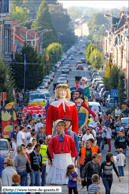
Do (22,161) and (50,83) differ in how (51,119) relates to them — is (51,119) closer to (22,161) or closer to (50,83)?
(22,161)

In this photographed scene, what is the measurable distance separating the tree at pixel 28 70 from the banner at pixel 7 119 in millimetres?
29973

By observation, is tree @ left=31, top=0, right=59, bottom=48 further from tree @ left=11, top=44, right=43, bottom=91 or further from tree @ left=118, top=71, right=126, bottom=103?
tree @ left=118, top=71, right=126, bottom=103

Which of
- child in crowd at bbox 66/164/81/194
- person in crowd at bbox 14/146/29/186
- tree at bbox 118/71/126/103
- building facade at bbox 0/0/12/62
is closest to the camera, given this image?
child in crowd at bbox 66/164/81/194

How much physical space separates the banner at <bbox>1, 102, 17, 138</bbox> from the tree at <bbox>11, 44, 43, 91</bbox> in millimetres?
29973

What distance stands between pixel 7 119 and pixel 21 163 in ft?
52.2

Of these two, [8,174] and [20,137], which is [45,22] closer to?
[20,137]

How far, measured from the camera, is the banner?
29.2 m

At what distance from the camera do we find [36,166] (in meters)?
14.6

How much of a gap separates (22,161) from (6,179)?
2438 mm

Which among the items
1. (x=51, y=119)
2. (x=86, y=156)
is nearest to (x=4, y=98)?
(x=86, y=156)

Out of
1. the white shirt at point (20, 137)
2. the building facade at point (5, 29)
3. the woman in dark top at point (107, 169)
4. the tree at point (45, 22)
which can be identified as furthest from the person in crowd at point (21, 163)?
the tree at point (45, 22)

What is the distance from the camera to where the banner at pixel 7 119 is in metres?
29.2

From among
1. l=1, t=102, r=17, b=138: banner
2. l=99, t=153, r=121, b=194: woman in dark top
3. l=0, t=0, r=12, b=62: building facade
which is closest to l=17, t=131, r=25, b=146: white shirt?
l=99, t=153, r=121, b=194: woman in dark top

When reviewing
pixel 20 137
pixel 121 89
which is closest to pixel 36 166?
pixel 20 137
